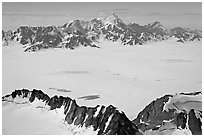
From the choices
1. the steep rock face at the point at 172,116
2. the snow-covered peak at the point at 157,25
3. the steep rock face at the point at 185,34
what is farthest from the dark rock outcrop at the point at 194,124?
the snow-covered peak at the point at 157,25

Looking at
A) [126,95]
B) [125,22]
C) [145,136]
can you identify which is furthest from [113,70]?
[145,136]

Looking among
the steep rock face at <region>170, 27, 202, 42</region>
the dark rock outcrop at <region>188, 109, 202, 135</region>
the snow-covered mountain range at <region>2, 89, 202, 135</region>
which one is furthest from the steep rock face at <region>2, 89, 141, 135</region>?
the steep rock face at <region>170, 27, 202, 42</region>

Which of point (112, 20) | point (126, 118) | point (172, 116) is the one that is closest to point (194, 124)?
point (172, 116)

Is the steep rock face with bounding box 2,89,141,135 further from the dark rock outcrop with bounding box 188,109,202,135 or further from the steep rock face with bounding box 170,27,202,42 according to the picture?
the steep rock face with bounding box 170,27,202,42

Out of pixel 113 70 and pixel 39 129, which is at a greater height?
pixel 113 70

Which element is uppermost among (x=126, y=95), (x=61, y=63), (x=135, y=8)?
(x=135, y=8)

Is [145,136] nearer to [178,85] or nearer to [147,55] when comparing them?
[178,85]

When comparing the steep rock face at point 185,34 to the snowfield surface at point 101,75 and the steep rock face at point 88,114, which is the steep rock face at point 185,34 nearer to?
the snowfield surface at point 101,75

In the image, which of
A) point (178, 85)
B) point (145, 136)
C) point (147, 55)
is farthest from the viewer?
point (147, 55)
